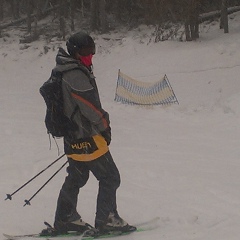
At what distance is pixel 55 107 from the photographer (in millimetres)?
3957

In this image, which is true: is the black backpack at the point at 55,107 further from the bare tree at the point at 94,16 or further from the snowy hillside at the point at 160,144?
the bare tree at the point at 94,16

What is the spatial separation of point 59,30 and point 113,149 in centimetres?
1406

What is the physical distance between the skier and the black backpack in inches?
1.7

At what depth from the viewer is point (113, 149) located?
768 cm

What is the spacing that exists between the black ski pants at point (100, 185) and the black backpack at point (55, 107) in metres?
0.32

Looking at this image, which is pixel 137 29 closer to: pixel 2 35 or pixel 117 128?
pixel 2 35

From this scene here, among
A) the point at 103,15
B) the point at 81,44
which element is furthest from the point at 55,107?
the point at 103,15

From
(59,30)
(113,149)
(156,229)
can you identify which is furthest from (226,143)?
(59,30)

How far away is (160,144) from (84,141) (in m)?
3.98

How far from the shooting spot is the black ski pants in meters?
4.07

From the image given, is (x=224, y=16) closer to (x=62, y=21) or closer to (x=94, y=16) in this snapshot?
(x=94, y=16)

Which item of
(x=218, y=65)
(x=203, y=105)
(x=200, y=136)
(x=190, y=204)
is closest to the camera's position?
(x=190, y=204)

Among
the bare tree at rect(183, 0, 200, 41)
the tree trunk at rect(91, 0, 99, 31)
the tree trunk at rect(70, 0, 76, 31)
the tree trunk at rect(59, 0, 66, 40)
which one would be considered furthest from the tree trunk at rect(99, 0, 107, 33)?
the bare tree at rect(183, 0, 200, 41)

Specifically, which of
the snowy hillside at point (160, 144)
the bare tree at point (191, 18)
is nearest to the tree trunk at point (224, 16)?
the snowy hillside at point (160, 144)
